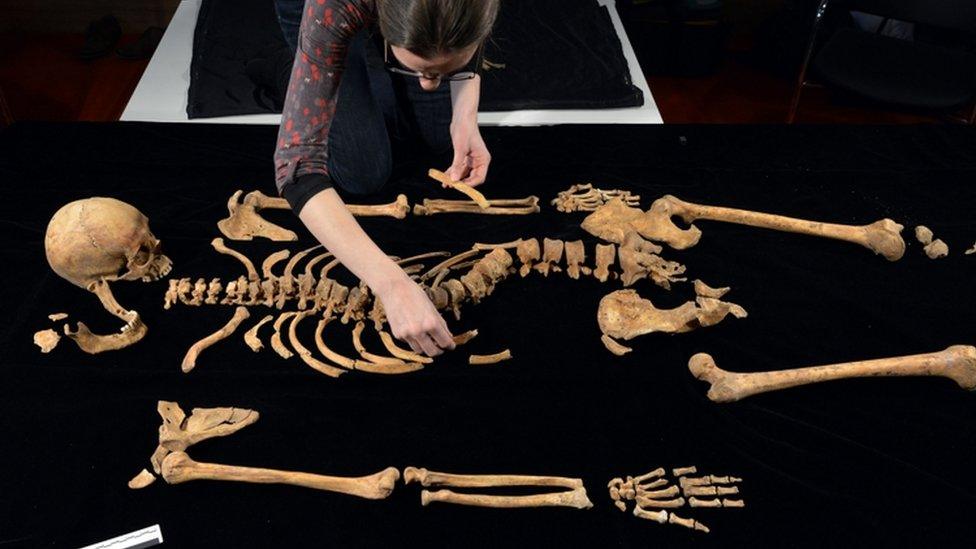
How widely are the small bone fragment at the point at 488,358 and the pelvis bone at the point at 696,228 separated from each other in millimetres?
751

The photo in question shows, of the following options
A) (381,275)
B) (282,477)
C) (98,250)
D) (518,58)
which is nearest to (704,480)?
(381,275)

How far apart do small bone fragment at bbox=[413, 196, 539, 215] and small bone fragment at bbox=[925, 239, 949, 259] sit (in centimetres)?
157

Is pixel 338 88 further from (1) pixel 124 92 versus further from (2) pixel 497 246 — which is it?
(1) pixel 124 92

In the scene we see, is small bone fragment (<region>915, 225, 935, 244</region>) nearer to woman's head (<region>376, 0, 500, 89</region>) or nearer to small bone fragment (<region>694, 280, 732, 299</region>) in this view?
small bone fragment (<region>694, 280, 732, 299</region>)

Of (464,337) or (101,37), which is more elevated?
(464,337)

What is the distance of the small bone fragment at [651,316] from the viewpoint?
2.60m

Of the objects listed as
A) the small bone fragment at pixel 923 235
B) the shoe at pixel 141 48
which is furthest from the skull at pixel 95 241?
the small bone fragment at pixel 923 235

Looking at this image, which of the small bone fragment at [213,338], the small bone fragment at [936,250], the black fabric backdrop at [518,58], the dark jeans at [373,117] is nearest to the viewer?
the small bone fragment at [213,338]

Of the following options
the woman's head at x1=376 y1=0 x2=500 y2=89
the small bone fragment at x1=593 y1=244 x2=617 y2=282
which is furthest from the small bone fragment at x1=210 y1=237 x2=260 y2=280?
the small bone fragment at x1=593 y1=244 x2=617 y2=282

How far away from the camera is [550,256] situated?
2.91m

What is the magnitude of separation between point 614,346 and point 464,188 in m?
Answer: 0.90

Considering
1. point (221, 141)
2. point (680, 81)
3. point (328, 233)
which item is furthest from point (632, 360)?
point (680, 81)

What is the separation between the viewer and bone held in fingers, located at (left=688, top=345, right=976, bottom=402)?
242 centimetres

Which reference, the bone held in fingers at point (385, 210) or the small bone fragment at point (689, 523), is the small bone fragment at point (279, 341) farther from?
the small bone fragment at point (689, 523)
